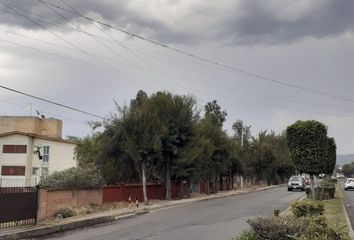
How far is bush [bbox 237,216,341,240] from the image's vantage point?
8531 millimetres

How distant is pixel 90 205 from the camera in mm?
29484

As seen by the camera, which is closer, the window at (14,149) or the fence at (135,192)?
the fence at (135,192)

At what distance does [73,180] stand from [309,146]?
43.2ft

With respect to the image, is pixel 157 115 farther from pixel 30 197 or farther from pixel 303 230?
pixel 303 230

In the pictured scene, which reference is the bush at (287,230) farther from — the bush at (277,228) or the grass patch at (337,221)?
the grass patch at (337,221)

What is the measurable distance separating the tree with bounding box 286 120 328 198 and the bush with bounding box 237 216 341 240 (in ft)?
69.3

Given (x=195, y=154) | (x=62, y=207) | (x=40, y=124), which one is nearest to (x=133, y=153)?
(x=195, y=154)

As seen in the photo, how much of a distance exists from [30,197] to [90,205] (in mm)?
7778

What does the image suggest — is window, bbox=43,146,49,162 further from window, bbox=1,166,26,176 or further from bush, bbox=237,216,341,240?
bush, bbox=237,216,341,240

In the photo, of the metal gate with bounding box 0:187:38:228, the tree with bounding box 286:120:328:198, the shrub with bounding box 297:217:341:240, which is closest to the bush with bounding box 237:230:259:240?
the shrub with bounding box 297:217:341:240

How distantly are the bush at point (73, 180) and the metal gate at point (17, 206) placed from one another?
391cm

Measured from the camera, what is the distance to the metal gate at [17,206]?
1977 cm

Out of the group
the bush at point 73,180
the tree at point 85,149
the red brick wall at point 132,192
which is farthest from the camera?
the tree at point 85,149

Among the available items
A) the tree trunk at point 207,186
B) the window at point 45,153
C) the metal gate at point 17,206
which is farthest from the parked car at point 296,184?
the metal gate at point 17,206
